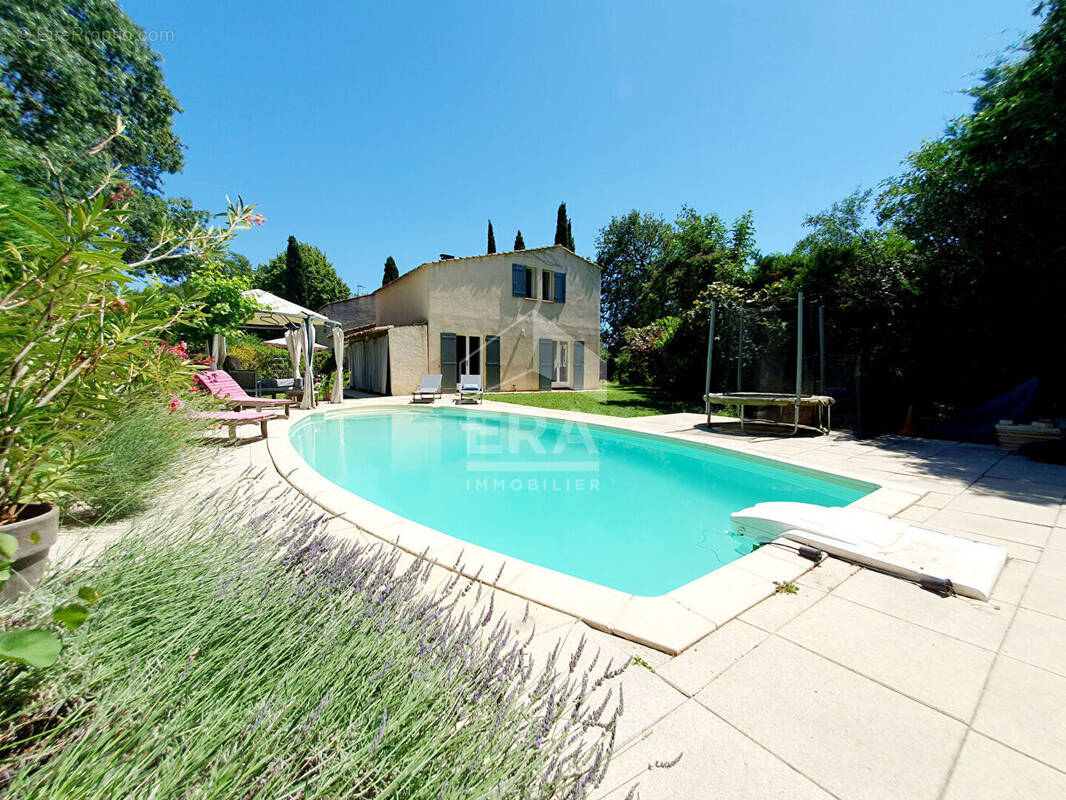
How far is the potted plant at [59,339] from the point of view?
1257 mm

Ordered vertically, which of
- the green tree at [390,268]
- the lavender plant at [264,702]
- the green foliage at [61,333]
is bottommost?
the lavender plant at [264,702]

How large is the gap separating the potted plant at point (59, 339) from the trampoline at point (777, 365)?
925 centimetres

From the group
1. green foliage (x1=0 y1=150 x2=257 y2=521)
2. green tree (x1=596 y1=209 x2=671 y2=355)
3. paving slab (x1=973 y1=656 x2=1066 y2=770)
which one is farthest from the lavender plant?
green tree (x1=596 y1=209 x2=671 y2=355)

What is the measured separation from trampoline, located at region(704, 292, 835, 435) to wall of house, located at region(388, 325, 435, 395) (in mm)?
10314

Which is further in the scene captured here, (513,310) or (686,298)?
(513,310)

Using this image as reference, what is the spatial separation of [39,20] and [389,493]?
13784mm

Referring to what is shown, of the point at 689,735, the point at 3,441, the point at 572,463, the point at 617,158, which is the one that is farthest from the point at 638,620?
the point at 617,158

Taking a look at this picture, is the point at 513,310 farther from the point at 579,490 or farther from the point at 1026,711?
the point at 1026,711

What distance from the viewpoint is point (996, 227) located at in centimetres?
768

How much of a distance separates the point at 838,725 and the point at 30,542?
3227 millimetres

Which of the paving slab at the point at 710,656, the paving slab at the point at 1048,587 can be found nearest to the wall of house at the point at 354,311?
the paving slab at the point at 710,656

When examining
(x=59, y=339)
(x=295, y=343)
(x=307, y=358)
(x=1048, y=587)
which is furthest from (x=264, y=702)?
(x=295, y=343)

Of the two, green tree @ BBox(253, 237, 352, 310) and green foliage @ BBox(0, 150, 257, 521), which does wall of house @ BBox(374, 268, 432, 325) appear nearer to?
green foliage @ BBox(0, 150, 257, 521)

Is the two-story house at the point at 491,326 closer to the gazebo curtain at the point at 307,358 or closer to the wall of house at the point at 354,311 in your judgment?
the gazebo curtain at the point at 307,358
